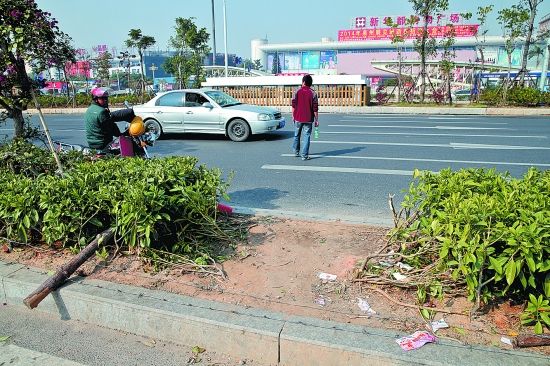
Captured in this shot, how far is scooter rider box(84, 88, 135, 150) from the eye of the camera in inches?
215

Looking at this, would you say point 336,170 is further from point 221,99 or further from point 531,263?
point 221,99

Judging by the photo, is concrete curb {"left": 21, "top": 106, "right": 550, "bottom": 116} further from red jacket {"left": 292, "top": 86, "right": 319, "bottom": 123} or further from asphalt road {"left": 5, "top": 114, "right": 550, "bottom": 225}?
red jacket {"left": 292, "top": 86, "right": 319, "bottom": 123}

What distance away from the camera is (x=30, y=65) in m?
Result: 5.47

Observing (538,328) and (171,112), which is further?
(171,112)

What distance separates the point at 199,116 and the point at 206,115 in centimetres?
23

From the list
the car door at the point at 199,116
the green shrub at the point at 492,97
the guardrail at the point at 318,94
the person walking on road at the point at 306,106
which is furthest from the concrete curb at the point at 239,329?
the green shrub at the point at 492,97

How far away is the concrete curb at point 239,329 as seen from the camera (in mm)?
2334

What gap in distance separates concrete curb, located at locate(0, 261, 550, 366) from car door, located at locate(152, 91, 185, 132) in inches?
350

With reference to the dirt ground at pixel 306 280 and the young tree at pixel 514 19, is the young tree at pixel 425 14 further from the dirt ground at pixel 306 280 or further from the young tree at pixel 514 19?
the dirt ground at pixel 306 280

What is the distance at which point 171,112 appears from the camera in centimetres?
1188

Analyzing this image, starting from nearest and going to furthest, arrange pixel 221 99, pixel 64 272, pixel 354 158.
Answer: pixel 64 272
pixel 354 158
pixel 221 99

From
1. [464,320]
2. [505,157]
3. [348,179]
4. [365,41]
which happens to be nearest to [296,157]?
[348,179]

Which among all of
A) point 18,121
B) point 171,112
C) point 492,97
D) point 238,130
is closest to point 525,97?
point 492,97

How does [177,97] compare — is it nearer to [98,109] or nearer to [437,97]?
[98,109]
